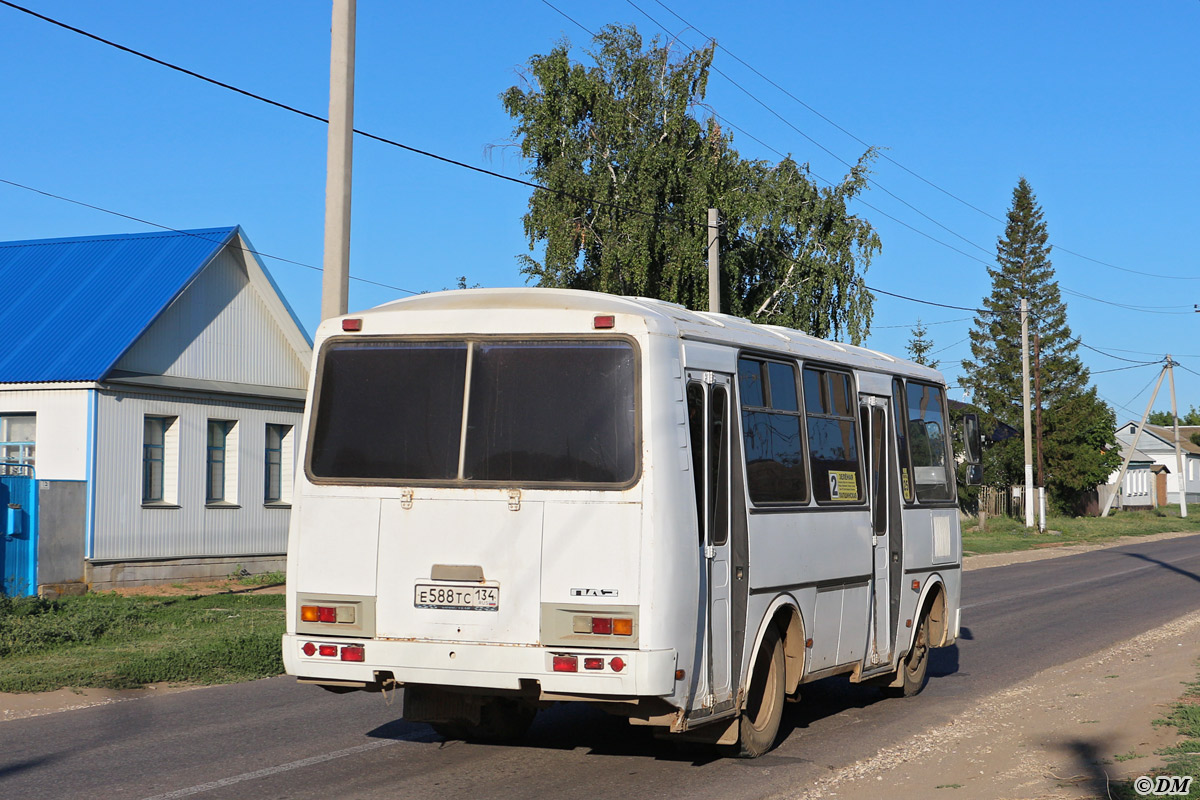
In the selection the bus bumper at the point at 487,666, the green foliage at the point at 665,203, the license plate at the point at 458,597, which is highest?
the green foliage at the point at 665,203

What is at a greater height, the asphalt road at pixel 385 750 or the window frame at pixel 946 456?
the window frame at pixel 946 456

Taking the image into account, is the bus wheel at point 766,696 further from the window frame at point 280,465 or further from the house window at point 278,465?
the house window at point 278,465

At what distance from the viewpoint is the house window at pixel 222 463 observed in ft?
88.3

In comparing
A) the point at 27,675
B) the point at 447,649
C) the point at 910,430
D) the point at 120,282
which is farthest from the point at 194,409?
the point at 447,649

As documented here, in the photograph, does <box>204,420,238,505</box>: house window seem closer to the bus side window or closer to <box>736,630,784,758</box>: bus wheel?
<box>736,630,784,758</box>: bus wheel

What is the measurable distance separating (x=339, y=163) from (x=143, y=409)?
1252 centimetres

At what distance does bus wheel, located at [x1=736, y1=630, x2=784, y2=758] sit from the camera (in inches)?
349

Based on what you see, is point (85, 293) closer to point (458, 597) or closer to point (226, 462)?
point (226, 462)

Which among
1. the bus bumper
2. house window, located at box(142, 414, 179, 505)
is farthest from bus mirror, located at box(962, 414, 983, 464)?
house window, located at box(142, 414, 179, 505)

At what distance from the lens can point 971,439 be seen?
1246cm

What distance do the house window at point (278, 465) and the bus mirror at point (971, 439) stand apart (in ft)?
63.0

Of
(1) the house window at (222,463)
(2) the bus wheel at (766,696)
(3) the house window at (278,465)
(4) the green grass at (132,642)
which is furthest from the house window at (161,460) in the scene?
(2) the bus wheel at (766,696)

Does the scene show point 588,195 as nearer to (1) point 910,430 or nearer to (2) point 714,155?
(2) point 714,155

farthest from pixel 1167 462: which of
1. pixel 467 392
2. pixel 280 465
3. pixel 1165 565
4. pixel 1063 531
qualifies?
pixel 467 392
